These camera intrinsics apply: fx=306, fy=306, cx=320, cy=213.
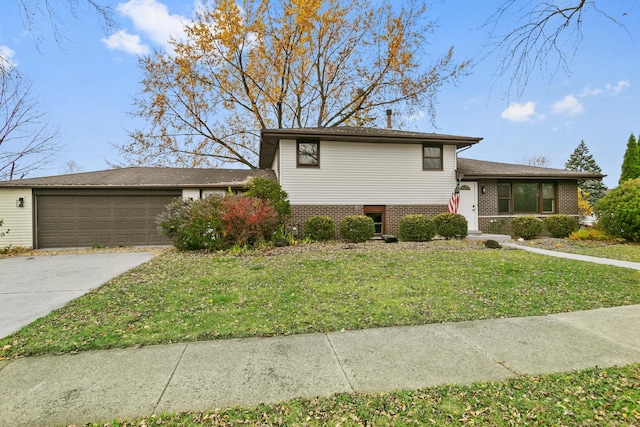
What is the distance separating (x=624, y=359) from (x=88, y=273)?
8.84 m

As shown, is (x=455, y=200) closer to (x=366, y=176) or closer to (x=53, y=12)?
(x=366, y=176)

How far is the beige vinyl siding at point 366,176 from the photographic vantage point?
11984 millimetres

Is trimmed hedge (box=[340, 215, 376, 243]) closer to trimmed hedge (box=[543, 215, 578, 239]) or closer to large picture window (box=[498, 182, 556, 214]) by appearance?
large picture window (box=[498, 182, 556, 214])

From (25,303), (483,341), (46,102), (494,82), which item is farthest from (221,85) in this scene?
(483,341)

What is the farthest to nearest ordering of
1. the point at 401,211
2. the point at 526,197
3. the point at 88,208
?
1. the point at 526,197
2. the point at 401,211
3. the point at 88,208

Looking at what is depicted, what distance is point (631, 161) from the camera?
18312mm

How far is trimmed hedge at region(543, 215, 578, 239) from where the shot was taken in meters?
12.0

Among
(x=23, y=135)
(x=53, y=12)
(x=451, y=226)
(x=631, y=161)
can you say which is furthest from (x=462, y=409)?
(x=631, y=161)

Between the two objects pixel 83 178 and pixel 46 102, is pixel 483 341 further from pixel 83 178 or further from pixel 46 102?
pixel 46 102

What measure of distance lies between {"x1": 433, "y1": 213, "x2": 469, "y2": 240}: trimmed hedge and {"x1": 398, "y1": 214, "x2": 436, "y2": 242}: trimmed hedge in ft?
1.34

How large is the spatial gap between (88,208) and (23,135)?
6707 millimetres

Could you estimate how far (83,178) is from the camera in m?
12.7

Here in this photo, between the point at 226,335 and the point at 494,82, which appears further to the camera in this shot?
the point at 494,82

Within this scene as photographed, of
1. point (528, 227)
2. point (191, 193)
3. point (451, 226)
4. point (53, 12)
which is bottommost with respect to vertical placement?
point (528, 227)
